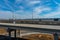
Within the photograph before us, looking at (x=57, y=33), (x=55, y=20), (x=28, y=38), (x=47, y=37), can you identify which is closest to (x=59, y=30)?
(x=57, y=33)

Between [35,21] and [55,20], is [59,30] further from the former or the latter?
[35,21]

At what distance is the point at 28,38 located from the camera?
23781 millimetres

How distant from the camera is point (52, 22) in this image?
19781 mm

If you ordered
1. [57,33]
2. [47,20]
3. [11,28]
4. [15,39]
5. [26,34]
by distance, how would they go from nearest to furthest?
1. [57,33]
2. [11,28]
3. [47,20]
4. [15,39]
5. [26,34]

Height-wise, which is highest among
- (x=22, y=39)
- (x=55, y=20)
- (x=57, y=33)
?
(x=55, y=20)

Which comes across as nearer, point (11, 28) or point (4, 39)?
point (11, 28)

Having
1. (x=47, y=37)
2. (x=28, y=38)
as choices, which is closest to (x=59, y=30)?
(x=47, y=37)

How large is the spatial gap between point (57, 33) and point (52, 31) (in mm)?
609

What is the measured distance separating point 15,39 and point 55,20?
6823 millimetres

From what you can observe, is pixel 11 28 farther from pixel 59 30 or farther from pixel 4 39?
pixel 59 30

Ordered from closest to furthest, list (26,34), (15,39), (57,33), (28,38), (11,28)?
(57,33), (11,28), (15,39), (28,38), (26,34)

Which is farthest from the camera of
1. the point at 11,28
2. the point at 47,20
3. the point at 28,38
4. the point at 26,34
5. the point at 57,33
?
the point at 26,34

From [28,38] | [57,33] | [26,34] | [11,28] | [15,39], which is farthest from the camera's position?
[26,34]

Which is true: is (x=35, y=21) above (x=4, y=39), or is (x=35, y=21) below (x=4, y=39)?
above
